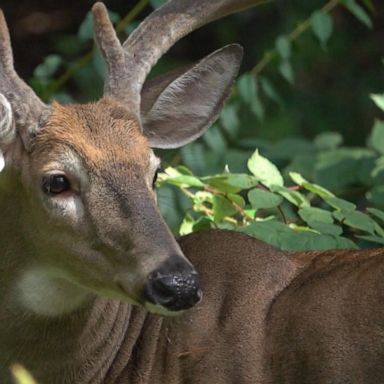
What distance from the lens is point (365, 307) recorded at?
591cm

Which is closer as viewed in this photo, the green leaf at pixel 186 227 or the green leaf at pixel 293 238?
the green leaf at pixel 293 238

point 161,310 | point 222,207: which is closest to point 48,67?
point 222,207

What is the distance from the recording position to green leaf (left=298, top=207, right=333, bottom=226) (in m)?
6.84

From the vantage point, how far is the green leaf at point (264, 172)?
22.8 ft

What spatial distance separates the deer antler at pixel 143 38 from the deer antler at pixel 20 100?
12.5 inches

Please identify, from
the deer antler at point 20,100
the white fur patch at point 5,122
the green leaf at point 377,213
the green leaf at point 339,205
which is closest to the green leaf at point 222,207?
the green leaf at point 339,205

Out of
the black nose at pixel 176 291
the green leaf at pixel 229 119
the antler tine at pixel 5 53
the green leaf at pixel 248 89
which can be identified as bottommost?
the green leaf at pixel 229 119

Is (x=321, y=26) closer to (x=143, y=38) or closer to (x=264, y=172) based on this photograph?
(x=264, y=172)

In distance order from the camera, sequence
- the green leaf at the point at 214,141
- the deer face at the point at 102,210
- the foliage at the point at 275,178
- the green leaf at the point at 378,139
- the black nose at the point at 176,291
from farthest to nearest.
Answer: the green leaf at the point at 214,141
the green leaf at the point at 378,139
the foliage at the point at 275,178
the deer face at the point at 102,210
the black nose at the point at 176,291

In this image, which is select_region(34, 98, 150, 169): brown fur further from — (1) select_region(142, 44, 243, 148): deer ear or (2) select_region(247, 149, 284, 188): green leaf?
(2) select_region(247, 149, 284, 188): green leaf

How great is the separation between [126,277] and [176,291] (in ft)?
0.91

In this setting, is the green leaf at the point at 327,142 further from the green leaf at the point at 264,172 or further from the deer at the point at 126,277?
the deer at the point at 126,277

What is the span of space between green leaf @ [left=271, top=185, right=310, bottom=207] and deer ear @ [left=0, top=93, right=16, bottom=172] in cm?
132

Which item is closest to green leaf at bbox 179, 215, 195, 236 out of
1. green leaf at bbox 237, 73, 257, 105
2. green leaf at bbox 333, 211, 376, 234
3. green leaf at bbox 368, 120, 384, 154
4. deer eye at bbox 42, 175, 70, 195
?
green leaf at bbox 333, 211, 376, 234
